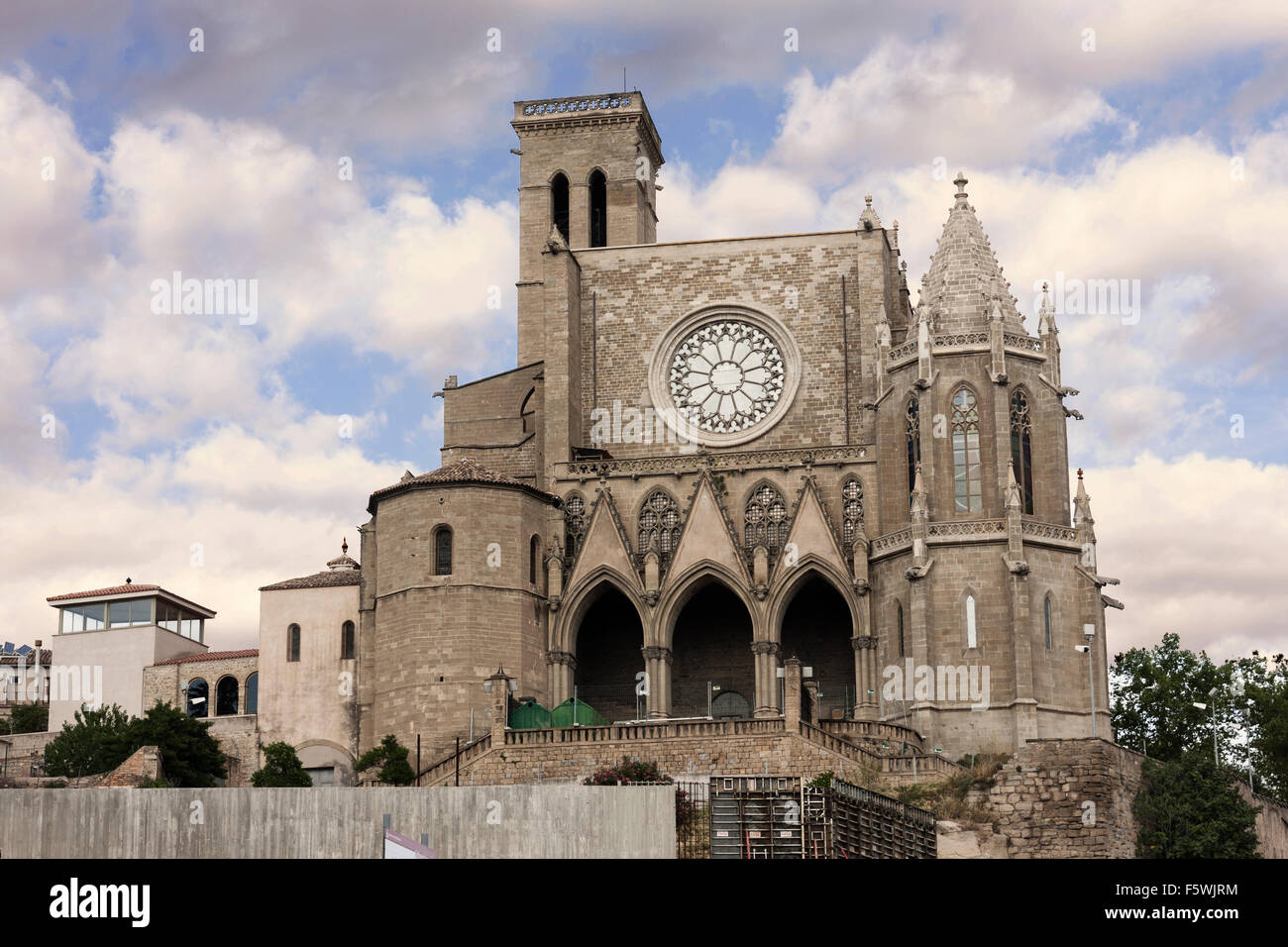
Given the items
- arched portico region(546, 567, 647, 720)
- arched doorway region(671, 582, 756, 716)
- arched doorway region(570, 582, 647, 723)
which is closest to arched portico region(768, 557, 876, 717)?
arched doorway region(671, 582, 756, 716)

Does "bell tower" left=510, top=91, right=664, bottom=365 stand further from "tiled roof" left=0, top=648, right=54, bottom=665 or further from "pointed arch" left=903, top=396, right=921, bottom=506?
"tiled roof" left=0, top=648, right=54, bottom=665

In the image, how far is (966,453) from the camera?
6209 cm

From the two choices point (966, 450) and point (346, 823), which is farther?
point (966, 450)

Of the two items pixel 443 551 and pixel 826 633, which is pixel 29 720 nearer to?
pixel 443 551

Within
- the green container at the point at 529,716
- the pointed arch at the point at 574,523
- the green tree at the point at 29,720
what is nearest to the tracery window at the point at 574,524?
the pointed arch at the point at 574,523

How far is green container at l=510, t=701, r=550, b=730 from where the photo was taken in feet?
189

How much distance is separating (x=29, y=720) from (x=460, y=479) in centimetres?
2682

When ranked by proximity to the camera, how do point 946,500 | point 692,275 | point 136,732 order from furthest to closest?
point 692,275, point 946,500, point 136,732

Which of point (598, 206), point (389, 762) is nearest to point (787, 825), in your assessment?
point (389, 762)

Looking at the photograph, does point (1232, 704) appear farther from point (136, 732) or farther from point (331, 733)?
point (136, 732)

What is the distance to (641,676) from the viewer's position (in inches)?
2564

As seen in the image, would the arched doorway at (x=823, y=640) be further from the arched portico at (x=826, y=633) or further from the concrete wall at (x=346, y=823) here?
the concrete wall at (x=346, y=823)

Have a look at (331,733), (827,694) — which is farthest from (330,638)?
(827,694)

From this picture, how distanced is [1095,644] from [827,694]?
863 centimetres
